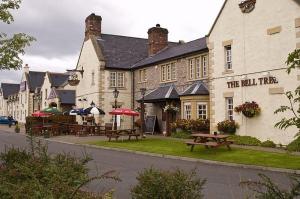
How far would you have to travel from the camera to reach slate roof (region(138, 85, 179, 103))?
30375mm

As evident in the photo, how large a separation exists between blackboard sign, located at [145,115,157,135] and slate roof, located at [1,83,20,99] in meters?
63.9

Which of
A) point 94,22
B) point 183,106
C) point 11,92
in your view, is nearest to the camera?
point 183,106

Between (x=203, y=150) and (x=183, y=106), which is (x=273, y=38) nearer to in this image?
(x=203, y=150)

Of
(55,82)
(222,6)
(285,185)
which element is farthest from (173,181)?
(55,82)

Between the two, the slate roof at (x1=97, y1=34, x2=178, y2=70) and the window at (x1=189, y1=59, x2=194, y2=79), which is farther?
the slate roof at (x1=97, y1=34, x2=178, y2=70)

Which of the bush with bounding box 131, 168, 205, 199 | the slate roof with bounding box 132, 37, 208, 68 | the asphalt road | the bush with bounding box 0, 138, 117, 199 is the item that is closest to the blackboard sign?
the slate roof with bounding box 132, 37, 208, 68

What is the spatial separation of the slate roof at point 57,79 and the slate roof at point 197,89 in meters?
31.5

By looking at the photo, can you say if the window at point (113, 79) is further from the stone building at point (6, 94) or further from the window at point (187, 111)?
the stone building at point (6, 94)

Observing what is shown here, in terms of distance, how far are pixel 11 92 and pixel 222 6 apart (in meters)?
76.7

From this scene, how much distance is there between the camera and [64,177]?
6.02 meters

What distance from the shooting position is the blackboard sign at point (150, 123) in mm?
33281

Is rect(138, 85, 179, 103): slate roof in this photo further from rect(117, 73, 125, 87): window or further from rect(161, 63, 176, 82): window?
rect(117, 73, 125, 87): window

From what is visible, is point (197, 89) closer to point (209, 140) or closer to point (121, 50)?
point (209, 140)

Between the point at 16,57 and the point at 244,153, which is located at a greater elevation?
the point at 16,57
